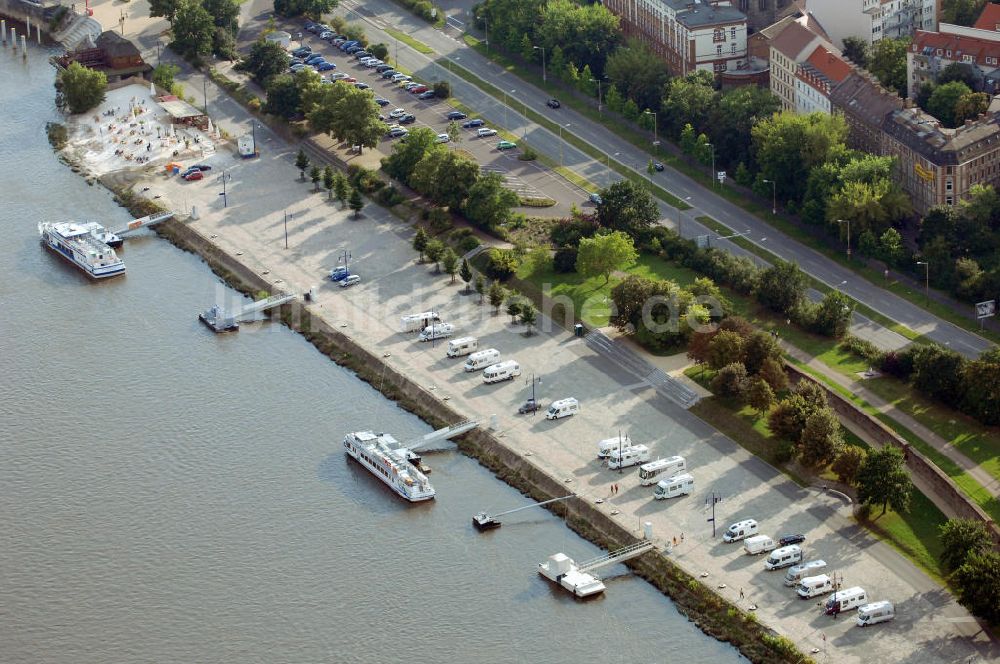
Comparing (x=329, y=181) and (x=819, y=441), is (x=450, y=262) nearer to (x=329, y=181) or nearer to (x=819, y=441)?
→ (x=329, y=181)

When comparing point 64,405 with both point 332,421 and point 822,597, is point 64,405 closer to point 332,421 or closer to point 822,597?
point 332,421

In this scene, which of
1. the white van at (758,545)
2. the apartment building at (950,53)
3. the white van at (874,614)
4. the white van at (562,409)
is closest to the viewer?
the white van at (874,614)

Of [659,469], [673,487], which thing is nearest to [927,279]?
[659,469]

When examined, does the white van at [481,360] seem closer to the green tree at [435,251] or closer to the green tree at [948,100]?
the green tree at [435,251]

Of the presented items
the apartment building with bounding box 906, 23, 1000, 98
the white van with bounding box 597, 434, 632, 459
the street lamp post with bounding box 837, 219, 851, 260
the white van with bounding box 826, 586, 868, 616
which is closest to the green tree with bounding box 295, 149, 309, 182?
the street lamp post with bounding box 837, 219, 851, 260

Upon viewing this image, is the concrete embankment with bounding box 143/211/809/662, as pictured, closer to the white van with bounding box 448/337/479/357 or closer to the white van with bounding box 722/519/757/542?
the white van with bounding box 722/519/757/542

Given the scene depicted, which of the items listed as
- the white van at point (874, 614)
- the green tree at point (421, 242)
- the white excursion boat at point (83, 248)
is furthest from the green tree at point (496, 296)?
the white van at point (874, 614)

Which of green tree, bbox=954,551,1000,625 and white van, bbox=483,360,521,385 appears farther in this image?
white van, bbox=483,360,521,385
